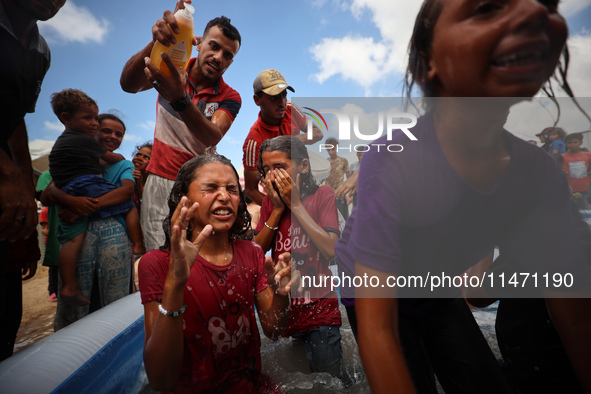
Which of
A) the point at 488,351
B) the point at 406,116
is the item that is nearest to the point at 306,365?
the point at 488,351

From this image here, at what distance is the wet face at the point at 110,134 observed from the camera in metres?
3.05

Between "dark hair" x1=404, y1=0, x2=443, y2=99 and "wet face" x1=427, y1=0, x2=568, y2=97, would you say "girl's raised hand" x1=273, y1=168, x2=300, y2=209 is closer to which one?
"dark hair" x1=404, y1=0, x2=443, y2=99

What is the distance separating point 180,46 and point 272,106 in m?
0.93

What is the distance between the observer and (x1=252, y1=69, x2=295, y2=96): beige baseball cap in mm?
2533

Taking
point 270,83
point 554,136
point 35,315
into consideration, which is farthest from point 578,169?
point 35,315

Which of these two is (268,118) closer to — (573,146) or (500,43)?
(573,146)

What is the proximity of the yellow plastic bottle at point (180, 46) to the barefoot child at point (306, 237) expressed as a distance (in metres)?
0.72

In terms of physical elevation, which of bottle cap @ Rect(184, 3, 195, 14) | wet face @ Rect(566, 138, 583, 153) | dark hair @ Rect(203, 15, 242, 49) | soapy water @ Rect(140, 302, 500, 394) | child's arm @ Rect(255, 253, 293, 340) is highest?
dark hair @ Rect(203, 15, 242, 49)

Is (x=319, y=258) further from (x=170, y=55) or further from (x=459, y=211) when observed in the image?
(x=170, y=55)

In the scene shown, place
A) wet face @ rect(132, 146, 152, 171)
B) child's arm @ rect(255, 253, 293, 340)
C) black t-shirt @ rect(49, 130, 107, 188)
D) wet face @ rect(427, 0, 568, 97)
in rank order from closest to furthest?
1. wet face @ rect(427, 0, 568, 97)
2. child's arm @ rect(255, 253, 293, 340)
3. black t-shirt @ rect(49, 130, 107, 188)
4. wet face @ rect(132, 146, 152, 171)

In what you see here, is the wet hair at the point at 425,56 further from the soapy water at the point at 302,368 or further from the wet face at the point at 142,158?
the wet face at the point at 142,158

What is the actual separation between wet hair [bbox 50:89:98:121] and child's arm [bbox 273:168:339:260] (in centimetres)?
173

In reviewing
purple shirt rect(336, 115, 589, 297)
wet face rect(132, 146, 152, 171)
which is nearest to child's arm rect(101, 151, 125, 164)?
wet face rect(132, 146, 152, 171)

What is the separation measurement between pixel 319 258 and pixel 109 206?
→ 63.8 inches
